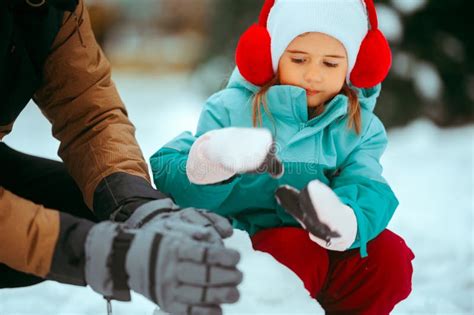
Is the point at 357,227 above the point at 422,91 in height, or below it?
above

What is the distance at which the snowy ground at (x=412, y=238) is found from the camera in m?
2.00

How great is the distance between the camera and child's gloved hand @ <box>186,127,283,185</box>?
4.24 ft

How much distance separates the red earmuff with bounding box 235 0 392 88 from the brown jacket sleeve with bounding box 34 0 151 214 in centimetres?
32

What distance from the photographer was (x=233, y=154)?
131 centimetres

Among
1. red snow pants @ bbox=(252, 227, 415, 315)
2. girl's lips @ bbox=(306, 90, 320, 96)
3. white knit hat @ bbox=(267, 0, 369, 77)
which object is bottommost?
→ red snow pants @ bbox=(252, 227, 415, 315)

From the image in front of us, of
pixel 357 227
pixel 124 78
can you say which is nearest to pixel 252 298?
pixel 357 227

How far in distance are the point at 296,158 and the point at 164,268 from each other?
52 cm

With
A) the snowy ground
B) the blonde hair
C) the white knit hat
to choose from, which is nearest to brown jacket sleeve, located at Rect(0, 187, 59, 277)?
the blonde hair

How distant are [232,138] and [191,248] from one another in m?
0.26

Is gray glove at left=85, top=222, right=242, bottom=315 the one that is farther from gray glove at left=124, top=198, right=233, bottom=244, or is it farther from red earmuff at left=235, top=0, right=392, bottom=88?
red earmuff at left=235, top=0, right=392, bottom=88

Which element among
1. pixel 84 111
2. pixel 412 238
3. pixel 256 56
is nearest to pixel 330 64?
pixel 256 56

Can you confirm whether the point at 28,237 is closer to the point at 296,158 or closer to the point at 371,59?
the point at 296,158

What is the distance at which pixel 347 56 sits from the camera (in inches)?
60.2

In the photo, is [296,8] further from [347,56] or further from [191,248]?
[191,248]
